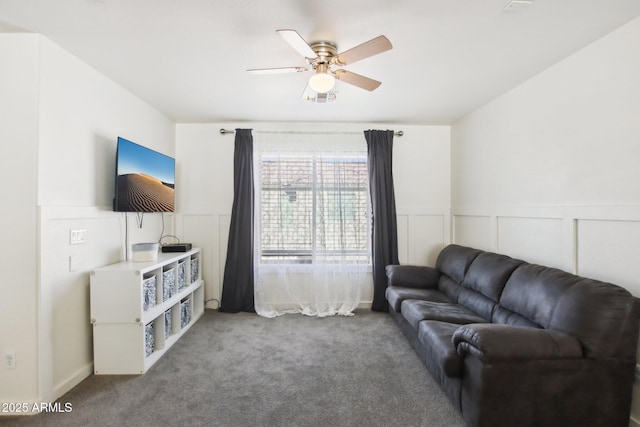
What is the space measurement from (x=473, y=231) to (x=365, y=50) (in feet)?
8.61

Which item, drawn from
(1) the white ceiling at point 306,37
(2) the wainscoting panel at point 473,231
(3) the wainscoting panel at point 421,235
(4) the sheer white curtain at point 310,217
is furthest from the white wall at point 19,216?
(2) the wainscoting panel at point 473,231

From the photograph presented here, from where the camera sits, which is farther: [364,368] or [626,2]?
[364,368]

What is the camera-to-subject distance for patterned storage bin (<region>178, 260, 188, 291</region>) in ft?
10.4

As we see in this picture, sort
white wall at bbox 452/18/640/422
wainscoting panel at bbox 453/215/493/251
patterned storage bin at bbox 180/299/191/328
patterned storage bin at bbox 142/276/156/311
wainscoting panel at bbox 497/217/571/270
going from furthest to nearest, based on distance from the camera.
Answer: wainscoting panel at bbox 453/215/493/251
patterned storage bin at bbox 180/299/191/328
patterned storage bin at bbox 142/276/156/311
wainscoting panel at bbox 497/217/571/270
white wall at bbox 452/18/640/422

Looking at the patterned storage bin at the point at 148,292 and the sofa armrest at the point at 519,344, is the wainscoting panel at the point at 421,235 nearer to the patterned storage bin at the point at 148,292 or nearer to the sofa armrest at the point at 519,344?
the sofa armrest at the point at 519,344

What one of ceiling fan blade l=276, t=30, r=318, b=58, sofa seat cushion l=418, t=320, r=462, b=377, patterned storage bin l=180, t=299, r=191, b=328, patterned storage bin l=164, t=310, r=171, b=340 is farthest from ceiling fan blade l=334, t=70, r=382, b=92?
patterned storage bin l=180, t=299, r=191, b=328

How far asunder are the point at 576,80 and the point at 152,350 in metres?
4.05

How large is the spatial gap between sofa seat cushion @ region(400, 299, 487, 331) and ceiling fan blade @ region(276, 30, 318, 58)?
7.29 ft

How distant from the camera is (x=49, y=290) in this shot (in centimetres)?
203

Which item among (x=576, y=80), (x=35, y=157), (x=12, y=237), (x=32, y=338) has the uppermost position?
(x=576, y=80)

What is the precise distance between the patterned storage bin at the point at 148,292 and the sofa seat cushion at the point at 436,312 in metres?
2.30

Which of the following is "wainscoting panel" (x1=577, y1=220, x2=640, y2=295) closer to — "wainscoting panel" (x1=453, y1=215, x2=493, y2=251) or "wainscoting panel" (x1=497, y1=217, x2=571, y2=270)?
"wainscoting panel" (x1=497, y1=217, x2=571, y2=270)

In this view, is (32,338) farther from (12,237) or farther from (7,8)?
(7,8)

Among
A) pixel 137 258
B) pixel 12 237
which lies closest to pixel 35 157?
pixel 12 237
